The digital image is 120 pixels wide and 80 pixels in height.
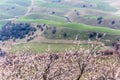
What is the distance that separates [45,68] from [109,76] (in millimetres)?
28995

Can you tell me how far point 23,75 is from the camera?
224ft

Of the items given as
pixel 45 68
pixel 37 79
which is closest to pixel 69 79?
pixel 37 79

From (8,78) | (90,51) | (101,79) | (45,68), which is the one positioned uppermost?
(90,51)

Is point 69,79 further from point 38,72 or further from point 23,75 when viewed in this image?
point 38,72

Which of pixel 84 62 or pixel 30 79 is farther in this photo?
pixel 30 79

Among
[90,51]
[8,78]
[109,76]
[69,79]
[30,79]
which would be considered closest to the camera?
[90,51]

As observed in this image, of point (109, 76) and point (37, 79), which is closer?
point (37, 79)

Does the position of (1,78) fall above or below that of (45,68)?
below

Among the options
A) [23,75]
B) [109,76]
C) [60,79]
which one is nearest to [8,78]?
[60,79]

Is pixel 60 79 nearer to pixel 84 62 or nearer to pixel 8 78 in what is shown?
pixel 8 78

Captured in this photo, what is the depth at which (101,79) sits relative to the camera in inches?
2886

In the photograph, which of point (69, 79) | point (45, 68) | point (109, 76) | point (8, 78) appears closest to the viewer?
point (45, 68)

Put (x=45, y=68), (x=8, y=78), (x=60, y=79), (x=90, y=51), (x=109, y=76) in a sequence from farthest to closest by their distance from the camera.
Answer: (x=109, y=76) → (x=60, y=79) → (x=8, y=78) → (x=45, y=68) → (x=90, y=51)

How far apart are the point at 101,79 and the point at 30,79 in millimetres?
28444
